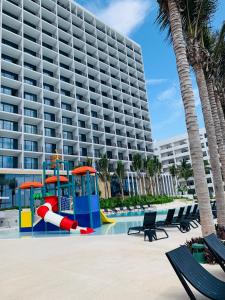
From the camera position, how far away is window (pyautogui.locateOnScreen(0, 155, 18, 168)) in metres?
41.8

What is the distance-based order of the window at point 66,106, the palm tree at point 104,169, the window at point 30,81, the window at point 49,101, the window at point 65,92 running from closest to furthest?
the window at point 30,81 < the window at point 49,101 < the palm tree at point 104,169 < the window at point 66,106 < the window at point 65,92

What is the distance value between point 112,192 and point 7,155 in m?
24.5

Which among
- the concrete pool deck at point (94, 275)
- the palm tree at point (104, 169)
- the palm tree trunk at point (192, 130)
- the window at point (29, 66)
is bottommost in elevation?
the concrete pool deck at point (94, 275)

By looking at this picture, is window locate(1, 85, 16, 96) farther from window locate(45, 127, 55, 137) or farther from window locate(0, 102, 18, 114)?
window locate(45, 127, 55, 137)

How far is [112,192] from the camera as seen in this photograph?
5875 cm

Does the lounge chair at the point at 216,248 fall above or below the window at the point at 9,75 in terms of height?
below

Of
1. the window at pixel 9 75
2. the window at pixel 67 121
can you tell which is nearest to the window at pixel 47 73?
the window at pixel 9 75

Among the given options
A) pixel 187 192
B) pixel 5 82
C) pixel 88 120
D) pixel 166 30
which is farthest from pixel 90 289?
pixel 187 192

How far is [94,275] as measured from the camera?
6.54m

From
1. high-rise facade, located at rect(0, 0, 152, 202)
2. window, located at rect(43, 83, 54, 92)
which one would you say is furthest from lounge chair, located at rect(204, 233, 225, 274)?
window, located at rect(43, 83, 54, 92)

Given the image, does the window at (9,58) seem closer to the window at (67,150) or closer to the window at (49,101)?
the window at (49,101)

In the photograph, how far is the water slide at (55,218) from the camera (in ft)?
56.1

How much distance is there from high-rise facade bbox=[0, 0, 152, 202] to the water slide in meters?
22.7

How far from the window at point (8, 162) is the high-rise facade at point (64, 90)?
0.53 ft
